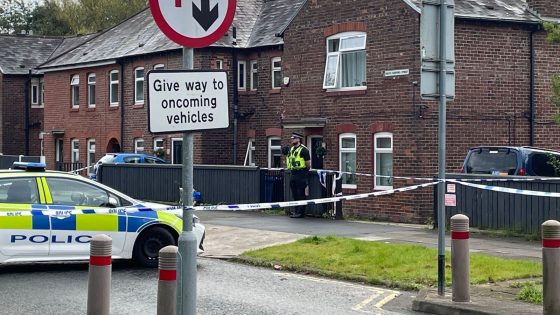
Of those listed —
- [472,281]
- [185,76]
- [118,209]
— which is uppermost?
[185,76]

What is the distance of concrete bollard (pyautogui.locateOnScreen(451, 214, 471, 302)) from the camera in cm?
1006

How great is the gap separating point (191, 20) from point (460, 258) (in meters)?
5.15

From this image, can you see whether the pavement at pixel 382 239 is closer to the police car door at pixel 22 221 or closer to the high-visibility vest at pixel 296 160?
the high-visibility vest at pixel 296 160

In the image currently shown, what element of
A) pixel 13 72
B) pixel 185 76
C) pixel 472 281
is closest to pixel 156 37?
pixel 13 72

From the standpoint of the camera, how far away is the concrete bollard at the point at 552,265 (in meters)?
9.18

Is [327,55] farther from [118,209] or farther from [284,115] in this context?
[118,209]

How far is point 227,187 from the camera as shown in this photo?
24.8 m

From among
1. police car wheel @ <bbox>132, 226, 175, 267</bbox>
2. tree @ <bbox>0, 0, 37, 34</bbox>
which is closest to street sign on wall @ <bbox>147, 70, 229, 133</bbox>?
police car wheel @ <bbox>132, 226, 175, 267</bbox>

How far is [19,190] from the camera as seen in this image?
1261 cm

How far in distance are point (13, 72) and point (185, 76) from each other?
4340cm

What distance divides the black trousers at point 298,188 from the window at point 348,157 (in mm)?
2320

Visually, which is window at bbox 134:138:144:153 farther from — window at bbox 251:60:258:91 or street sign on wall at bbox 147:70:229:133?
street sign on wall at bbox 147:70:229:133

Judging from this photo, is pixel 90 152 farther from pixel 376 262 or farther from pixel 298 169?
→ pixel 376 262

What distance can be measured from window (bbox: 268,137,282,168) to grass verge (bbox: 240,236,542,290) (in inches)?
594
